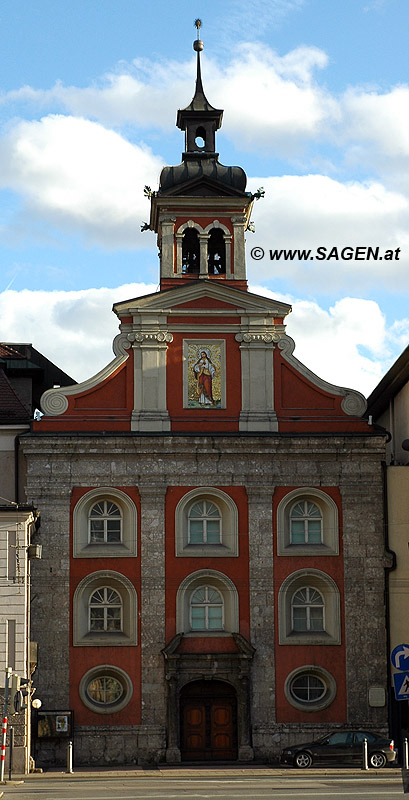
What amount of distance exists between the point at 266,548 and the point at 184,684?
5.29 metres

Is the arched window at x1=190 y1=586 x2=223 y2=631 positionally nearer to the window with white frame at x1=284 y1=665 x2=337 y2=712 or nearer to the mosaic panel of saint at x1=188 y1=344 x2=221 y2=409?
the window with white frame at x1=284 y1=665 x2=337 y2=712

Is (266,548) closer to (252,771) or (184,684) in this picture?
(184,684)

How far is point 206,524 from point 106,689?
6.45m

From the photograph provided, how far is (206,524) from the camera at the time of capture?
48.2 meters

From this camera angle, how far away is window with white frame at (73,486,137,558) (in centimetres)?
4731

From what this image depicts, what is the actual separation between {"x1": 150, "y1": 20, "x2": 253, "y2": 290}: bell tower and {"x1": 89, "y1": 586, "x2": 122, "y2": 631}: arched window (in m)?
11.1

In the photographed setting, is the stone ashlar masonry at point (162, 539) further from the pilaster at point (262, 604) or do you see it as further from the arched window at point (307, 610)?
the arched window at point (307, 610)

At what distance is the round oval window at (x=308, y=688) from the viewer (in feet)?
155

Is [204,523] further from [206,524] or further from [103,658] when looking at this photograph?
[103,658]

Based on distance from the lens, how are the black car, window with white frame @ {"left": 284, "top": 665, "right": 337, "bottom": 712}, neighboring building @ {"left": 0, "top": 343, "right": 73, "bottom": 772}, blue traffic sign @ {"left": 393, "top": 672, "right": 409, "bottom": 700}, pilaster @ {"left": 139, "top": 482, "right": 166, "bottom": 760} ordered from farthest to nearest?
window with white frame @ {"left": 284, "top": 665, "right": 337, "bottom": 712}
pilaster @ {"left": 139, "top": 482, "right": 166, "bottom": 760}
neighboring building @ {"left": 0, "top": 343, "right": 73, "bottom": 772}
the black car
blue traffic sign @ {"left": 393, "top": 672, "right": 409, "bottom": 700}

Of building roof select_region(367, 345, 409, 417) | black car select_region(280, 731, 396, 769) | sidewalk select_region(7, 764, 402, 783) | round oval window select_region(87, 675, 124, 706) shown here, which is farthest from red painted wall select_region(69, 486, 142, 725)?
building roof select_region(367, 345, 409, 417)

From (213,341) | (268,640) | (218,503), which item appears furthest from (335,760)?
(213,341)

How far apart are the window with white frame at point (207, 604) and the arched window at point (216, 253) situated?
37.4ft

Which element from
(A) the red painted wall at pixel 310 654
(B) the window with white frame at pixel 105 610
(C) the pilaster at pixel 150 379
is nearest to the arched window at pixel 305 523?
(A) the red painted wall at pixel 310 654
